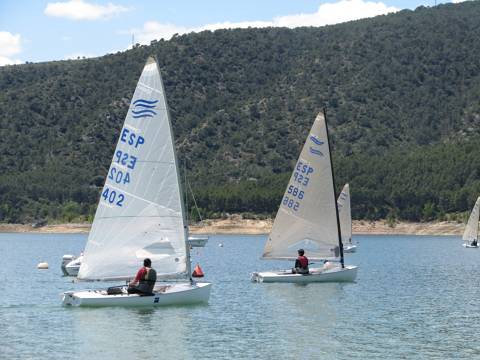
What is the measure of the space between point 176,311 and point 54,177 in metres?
154

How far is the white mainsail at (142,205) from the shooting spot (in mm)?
39000

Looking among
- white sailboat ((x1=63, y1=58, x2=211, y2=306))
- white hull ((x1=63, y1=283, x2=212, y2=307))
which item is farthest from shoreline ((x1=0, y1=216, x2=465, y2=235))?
white sailboat ((x1=63, y1=58, x2=211, y2=306))

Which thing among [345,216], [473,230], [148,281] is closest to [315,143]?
[148,281]

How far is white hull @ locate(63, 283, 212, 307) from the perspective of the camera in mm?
38469

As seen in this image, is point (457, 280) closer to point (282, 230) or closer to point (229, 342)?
point (282, 230)

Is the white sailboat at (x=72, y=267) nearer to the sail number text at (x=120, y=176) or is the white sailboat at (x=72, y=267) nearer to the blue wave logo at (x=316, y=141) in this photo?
the blue wave logo at (x=316, y=141)

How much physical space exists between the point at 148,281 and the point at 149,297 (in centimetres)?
74

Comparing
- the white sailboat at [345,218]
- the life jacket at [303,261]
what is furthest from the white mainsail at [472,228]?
the life jacket at [303,261]

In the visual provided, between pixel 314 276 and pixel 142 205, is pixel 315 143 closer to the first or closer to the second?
pixel 314 276

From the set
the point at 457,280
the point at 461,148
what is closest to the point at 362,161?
the point at 461,148

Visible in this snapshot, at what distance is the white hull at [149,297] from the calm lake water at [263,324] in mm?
365

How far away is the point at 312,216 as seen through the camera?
177ft

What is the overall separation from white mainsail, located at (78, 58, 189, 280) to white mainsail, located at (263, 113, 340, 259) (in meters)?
15.0

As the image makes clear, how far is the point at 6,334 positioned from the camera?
3519cm
